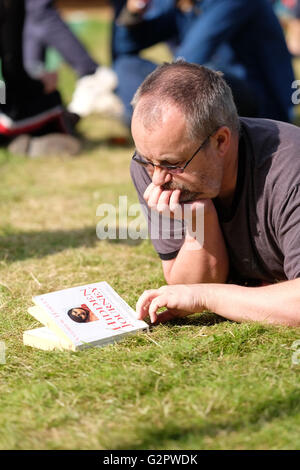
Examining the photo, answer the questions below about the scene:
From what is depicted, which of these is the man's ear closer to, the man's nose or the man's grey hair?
the man's grey hair

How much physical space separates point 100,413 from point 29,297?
1.18 meters

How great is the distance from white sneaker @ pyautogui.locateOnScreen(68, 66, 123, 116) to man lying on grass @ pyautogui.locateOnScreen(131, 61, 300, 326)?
13.3 ft

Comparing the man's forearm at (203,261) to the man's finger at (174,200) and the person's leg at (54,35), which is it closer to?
the man's finger at (174,200)

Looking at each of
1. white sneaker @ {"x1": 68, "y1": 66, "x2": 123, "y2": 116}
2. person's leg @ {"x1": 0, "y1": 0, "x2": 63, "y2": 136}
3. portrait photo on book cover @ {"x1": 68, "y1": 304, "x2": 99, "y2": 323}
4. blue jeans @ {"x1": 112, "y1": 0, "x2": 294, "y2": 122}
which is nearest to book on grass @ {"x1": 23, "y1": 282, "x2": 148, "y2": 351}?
portrait photo on book cover @ {"x1": 68, "y1": 304, "x2": 99, "y2": 323}

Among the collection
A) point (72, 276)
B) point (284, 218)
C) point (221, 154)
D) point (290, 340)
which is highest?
point (221, 154)

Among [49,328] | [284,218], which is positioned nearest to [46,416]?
[49,328]

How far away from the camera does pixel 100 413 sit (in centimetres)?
218

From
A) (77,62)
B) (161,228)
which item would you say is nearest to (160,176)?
(161,228)

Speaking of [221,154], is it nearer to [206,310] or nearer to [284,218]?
[284,218]

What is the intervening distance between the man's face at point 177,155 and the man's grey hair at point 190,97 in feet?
0.09

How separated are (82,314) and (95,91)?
14.6ft

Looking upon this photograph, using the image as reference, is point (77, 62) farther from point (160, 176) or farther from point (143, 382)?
point (143, 382)

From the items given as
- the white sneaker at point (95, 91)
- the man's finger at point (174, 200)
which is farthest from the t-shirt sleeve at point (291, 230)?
the white sneaker at point (95, 91)

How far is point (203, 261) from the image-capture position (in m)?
2.92
